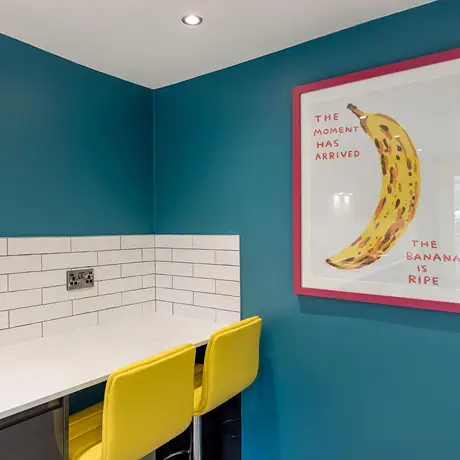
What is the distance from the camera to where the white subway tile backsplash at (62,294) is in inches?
75.7

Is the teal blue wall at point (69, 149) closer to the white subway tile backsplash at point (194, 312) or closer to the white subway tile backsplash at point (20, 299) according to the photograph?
the white subway tile backsplash at point (20, 299)

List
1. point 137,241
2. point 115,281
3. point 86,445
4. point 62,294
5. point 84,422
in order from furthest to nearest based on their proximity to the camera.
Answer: point 137,241 → point 115,281 → point 62,294 → point 84,422 → point 86,445

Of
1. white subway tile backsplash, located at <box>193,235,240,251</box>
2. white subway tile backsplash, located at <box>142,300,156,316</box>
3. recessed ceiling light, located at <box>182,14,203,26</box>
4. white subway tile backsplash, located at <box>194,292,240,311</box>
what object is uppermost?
recessed ceiling light, located at <box>182,14,203,26</box>

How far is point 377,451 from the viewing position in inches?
66.7

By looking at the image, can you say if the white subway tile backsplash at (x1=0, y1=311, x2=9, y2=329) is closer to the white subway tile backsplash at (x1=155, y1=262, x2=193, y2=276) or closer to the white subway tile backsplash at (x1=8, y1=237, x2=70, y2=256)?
the white subway tile backsplash at (x1=8, y1=237, x2=70, y2=256)

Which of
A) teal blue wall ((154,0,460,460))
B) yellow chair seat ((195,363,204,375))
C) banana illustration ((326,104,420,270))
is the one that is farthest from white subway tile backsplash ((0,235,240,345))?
banana illustration ((326,104,420,270))

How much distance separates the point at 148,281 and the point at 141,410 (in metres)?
1.15

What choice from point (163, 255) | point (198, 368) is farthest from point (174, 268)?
point (198, 368)

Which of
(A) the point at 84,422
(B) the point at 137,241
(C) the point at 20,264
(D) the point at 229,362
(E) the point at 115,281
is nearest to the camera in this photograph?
(A) the point at 84,422

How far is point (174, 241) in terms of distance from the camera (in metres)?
2.36

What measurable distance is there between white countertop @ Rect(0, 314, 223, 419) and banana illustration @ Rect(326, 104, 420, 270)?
0.80m

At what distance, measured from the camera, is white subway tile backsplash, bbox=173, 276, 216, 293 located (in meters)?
2.20

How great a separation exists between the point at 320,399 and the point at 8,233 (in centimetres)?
151

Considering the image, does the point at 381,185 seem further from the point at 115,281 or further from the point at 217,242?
the point at 115,281
